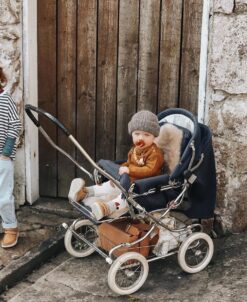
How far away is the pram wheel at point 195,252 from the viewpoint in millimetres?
4852

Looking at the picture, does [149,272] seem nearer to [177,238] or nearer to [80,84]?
[177,238]

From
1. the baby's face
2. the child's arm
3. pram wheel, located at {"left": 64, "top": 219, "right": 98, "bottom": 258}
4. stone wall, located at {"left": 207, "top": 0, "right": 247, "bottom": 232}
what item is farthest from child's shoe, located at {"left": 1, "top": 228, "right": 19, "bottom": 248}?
stone wall, located at {"left": 207, "top": 0, "right": 247, "bottom": 232}

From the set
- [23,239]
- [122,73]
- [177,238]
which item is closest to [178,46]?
[122,73]

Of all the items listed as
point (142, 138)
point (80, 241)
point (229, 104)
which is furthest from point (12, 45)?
point (229, 104)

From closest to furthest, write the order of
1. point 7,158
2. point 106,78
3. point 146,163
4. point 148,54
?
point 146,163
point 7,158
point 148,54
point 106,78

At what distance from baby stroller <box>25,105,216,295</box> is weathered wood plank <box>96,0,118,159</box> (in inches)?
32.7

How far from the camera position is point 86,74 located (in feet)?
19.1

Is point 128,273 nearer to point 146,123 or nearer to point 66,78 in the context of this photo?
point 146,123

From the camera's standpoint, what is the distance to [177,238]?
4918mm

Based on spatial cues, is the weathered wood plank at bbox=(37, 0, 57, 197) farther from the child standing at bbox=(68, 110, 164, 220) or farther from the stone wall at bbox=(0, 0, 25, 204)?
the child standing at bbox=(68, 110, 164, 220)

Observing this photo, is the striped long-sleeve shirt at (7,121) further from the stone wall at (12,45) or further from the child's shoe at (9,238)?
the child's shoe at (9,238)

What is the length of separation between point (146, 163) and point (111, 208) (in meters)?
0.41

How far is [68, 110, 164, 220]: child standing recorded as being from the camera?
15.3 feet

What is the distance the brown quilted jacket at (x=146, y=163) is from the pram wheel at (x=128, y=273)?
553mm
